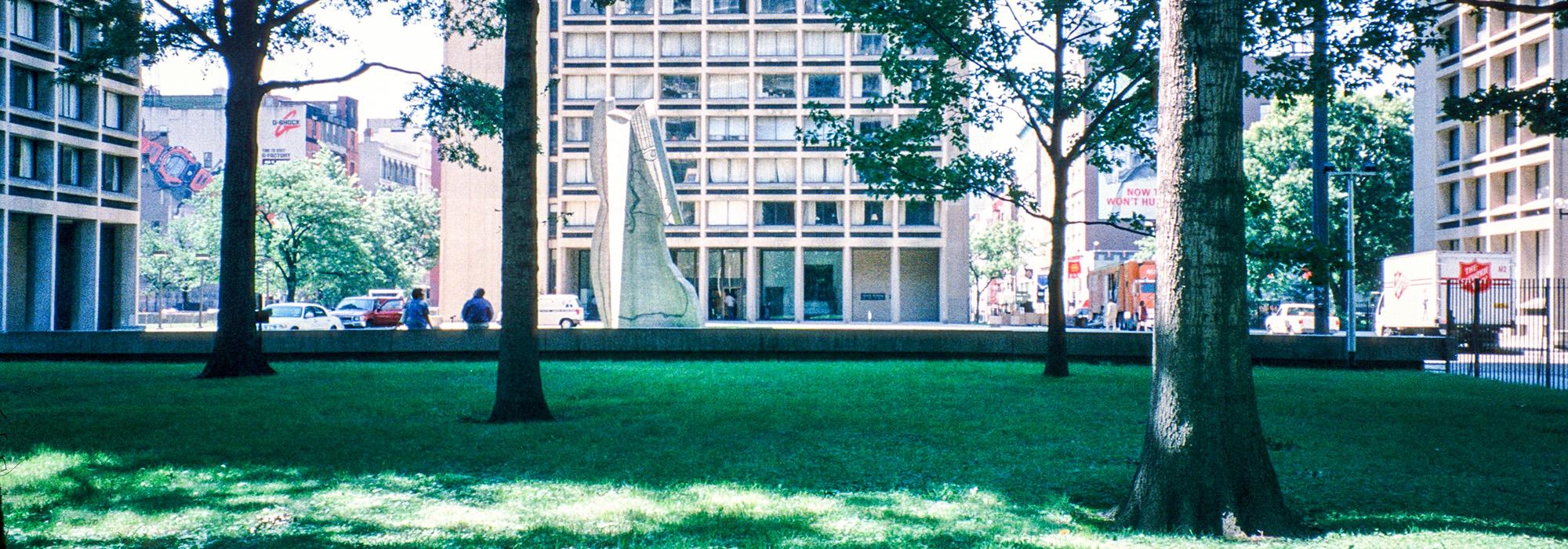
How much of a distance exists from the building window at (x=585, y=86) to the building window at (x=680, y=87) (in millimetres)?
3512

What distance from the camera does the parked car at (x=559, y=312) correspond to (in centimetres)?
4853

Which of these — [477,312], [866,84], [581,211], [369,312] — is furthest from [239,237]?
[866,84]

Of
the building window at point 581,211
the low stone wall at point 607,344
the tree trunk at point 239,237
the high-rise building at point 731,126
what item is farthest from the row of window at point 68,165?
the tree trunk at point 239,237

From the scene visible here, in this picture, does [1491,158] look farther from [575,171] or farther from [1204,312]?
[1204,312]

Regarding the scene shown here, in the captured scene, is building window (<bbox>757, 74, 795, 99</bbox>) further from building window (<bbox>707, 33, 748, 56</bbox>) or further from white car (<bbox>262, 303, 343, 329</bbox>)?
white car (<bbox>262, 303, 343, 329</bbox>)

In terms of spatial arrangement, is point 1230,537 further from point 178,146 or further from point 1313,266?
point 178,146

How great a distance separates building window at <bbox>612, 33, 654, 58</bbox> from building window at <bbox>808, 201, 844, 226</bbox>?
12763 millimetres

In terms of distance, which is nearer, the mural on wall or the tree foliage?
the tree foliage

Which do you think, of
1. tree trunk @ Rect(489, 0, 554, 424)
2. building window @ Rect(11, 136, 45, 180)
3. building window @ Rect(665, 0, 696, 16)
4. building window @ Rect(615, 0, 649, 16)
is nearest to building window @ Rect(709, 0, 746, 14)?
building window @ Rect(665, 0, 696, 16)

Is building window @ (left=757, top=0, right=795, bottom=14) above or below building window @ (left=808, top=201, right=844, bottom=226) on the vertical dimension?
above

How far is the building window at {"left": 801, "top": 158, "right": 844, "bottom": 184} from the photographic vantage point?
221 ft

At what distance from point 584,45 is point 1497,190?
1812 inches

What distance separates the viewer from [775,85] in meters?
68.1

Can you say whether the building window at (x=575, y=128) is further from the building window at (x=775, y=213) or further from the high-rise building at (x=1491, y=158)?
the high-rise building at (x=1491, y=158)
